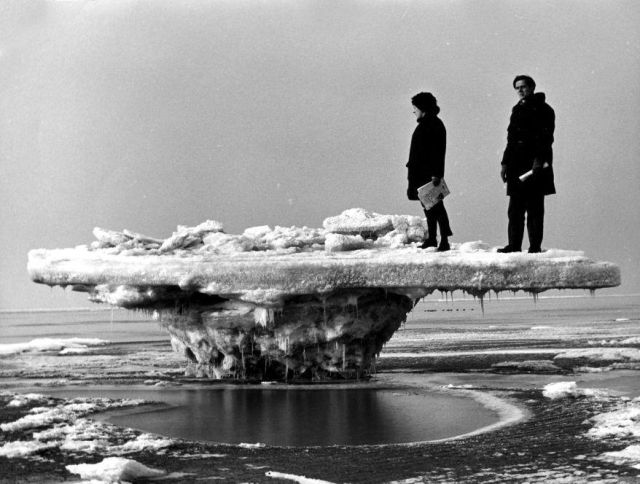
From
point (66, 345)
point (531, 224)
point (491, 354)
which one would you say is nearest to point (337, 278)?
point (531, 224)

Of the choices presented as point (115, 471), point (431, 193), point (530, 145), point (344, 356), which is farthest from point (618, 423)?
point (115, 471)

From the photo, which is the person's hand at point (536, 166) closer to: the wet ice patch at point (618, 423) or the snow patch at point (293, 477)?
the wet ice patch at point (618, 423)

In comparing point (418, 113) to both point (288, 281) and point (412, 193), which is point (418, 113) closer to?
point (412, 193)

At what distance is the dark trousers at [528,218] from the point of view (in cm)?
855

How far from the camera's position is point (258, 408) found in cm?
813

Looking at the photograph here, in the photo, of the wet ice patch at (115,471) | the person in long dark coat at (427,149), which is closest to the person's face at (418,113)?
the person in long dark coat at (427,149)

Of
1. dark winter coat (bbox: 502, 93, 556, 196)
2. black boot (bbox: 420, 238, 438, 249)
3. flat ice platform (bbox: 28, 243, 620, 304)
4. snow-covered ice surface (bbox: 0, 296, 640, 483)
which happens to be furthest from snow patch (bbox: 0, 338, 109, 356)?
dark winter coat (bbox: 502, 93, 556, 196)

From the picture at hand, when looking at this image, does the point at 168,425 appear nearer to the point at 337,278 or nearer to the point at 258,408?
the point at 258,408

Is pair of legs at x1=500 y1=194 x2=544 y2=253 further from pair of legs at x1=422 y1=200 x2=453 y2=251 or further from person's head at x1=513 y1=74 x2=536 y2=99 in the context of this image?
person's head at x1=513 y1=74 x2=536 y2=99

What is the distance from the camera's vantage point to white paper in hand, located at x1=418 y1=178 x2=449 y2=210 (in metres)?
8.85

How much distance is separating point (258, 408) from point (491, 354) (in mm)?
5660

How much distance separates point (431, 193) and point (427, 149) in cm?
42

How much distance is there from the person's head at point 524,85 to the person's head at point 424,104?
92 centimetres

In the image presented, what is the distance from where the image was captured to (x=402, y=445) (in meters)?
6.45
